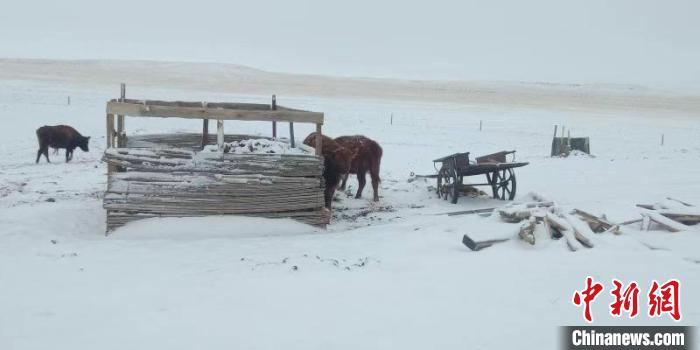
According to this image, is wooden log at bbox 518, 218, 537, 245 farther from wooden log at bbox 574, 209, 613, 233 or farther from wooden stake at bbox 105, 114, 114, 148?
wooden stake at bbox 105, 114, 114, 148

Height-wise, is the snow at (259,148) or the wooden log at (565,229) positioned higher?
the snow at (259,148)

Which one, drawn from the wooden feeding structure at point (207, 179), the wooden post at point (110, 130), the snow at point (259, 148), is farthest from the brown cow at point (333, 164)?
the wooden post at point (110, 130)

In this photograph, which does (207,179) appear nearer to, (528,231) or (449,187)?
(528,231)

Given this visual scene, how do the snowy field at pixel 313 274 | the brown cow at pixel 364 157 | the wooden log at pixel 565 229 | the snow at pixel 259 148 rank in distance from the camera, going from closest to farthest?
the snowy field at pixel 313 274 < the wooden log at pixel 565 229 < the snow at pixel 259 148 < the brown cow at pixel 364 157

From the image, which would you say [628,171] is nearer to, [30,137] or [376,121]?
[376,121]

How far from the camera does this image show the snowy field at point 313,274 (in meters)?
4.89

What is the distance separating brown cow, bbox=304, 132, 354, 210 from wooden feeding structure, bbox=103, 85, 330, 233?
117 cm

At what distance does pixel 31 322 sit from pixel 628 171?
45.2ft

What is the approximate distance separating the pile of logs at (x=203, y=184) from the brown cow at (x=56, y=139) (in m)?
7.25

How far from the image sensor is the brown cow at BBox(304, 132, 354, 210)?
1023cm

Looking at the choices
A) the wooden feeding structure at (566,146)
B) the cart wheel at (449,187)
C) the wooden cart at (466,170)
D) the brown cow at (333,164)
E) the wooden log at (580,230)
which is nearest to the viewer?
the wooden log at (580,230)

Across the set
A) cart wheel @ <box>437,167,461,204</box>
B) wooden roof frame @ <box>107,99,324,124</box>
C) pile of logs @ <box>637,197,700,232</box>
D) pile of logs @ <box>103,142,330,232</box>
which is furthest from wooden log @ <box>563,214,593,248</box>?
wooden roof frame @ <box>107,99,324,124</box>

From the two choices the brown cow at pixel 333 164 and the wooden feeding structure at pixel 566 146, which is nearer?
the brown cow at pixel 333 164

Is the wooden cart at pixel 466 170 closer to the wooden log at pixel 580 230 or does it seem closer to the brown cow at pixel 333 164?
the brown cow at pixel 333 164
